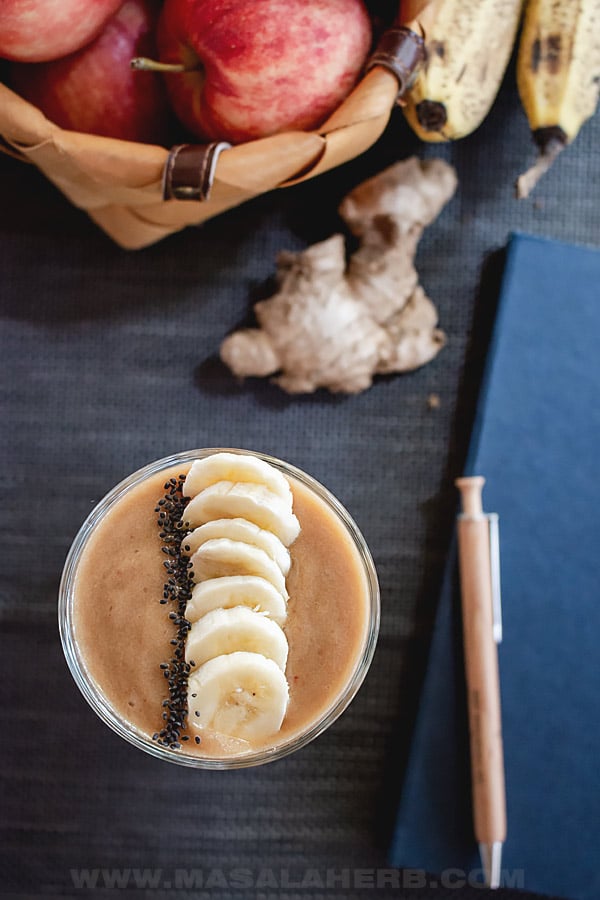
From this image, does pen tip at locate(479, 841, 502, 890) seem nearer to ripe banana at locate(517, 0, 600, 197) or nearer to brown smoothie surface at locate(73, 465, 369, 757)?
brown smoothie surface at locate(73, 465, 369, 757)

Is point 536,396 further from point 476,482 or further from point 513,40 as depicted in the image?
point 513,40

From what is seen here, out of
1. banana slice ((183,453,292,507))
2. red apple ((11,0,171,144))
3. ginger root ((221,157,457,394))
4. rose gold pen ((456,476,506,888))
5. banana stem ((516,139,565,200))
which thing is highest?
red apple ((11,0,171,144))

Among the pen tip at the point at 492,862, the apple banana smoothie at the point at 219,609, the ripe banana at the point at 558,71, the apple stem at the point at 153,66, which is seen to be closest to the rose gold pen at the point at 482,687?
the pen tip at the point at 492,862

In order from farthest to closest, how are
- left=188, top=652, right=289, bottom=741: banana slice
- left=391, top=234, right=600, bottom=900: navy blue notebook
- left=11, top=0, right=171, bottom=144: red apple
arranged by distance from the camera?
left=391, top=234, right=600, bottom=900: navy blue notebook → left=11, top=0, right=171, bottom=144: red apple → left=188, top=652, right=289, bottom=741: banana slice

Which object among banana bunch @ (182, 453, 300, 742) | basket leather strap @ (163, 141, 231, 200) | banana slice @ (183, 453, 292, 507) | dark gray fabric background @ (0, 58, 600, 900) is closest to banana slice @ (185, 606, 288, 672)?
banana bunch @ (182, 453, 300, 742)

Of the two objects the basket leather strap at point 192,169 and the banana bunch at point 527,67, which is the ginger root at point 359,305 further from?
the basket leather strap at point 192,169
